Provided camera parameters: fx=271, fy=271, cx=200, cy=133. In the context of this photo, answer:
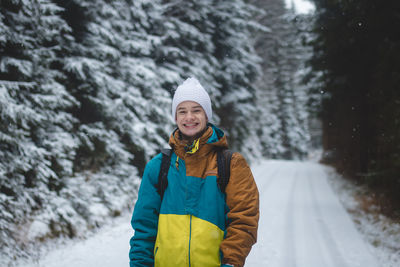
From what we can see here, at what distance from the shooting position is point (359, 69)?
10.1m

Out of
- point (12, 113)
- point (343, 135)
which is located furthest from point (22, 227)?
point (343, 135)

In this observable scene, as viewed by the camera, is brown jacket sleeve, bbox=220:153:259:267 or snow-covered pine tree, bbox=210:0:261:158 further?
snow-covered pine tree, bbox=210:0:261:158

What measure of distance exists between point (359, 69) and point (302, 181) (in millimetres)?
6200

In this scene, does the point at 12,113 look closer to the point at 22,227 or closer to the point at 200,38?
the point at 22,227

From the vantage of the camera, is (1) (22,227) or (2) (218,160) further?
(1) (22,227)

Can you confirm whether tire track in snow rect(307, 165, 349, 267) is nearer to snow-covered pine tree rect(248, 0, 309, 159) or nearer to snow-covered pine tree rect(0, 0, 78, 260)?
snow-covered pine tree rect(0, 0, 78, 260)

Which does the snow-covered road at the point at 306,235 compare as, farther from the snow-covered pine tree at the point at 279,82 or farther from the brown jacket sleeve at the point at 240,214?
the snow-covered pine tree at the point at 279,82

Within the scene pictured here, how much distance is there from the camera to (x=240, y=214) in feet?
6.07

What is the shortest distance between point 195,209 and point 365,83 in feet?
35.7

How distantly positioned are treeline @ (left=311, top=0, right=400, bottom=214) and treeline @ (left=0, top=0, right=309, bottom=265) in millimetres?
5114

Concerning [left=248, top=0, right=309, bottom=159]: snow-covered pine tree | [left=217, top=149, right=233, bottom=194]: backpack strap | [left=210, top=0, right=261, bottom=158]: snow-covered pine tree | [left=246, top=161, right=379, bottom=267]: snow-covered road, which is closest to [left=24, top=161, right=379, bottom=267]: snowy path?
[left=246, top=161, right=379, bottom=267]: snow-covered road

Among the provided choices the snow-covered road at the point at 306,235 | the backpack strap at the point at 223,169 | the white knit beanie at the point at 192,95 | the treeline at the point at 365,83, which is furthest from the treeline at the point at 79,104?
the treeline at the point at 365,83

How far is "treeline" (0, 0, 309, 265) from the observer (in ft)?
15.9

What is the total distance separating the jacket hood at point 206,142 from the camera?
2.01m
